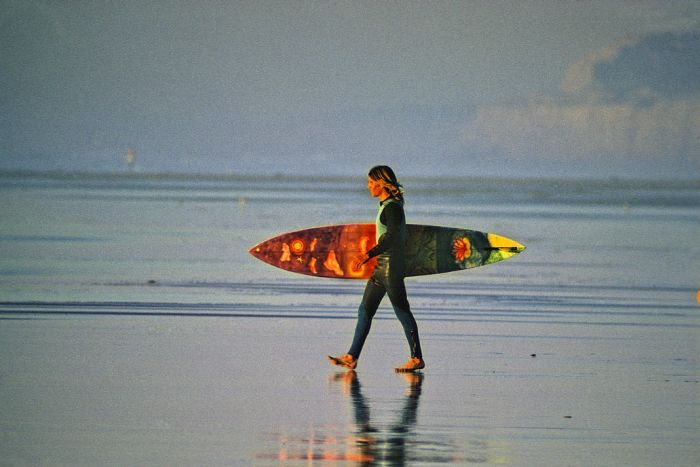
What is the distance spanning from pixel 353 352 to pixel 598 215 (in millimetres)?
39149

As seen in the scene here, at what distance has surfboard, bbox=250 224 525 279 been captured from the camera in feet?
48.4

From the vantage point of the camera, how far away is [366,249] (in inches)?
581

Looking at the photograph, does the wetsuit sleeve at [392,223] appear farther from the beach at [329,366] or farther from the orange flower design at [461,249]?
the orange flower design at [461,249]

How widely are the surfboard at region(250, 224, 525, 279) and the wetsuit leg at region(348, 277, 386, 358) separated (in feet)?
6.72

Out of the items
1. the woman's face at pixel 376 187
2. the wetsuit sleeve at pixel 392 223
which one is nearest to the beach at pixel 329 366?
the wetsuit sleeve at pixel 392 223

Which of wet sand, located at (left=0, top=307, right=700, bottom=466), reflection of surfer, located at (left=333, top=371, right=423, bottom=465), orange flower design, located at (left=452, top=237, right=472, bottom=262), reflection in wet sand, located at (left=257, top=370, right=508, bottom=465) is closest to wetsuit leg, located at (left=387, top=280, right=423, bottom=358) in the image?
wet sand, located at (left=0, top=307, right=700, bottom=466)

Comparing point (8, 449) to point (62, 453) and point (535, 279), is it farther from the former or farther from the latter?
point (535, 279)

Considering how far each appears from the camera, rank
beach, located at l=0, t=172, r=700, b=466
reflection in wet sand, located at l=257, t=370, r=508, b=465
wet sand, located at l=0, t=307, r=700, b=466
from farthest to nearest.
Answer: beach, located at l=0, t=172, r=700, b=466 → wet sand, located at l=0, t=307, r=700, b=466 → reflection in wet sand, located at l=257, t=370, r=508, b=465

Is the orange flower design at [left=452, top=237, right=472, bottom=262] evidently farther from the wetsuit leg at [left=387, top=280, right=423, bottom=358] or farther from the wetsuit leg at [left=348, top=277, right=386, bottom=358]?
the wetsuit leg at [left=387, top=280, right=423, bottom=358]

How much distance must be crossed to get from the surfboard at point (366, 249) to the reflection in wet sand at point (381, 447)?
17.2 ft

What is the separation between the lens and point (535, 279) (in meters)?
21.9

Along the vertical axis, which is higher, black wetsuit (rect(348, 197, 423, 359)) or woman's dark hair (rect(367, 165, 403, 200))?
woman's dark hair (rect(367, 165, 403, 200))

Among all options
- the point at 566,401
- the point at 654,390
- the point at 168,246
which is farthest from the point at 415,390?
the point at 168,246

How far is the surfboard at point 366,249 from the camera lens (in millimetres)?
14742
